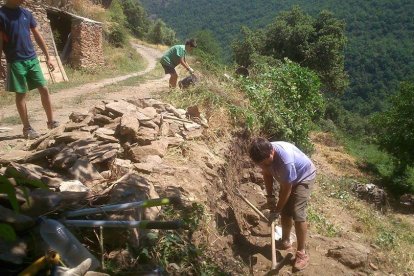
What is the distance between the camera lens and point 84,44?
14172 millimetres

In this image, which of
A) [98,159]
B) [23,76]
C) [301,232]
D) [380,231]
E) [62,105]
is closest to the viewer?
Result: [98,159]

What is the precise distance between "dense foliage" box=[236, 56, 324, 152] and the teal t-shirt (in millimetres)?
1379

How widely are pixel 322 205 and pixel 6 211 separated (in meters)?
6.49

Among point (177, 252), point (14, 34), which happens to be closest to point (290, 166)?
point (177, 252)

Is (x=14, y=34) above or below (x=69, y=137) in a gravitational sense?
above

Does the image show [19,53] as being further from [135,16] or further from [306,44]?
[135,16]

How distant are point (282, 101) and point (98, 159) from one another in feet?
17.0

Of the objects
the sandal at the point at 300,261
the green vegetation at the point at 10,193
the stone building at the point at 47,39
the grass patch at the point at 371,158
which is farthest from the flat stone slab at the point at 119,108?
the grass patch at the point at 371,158

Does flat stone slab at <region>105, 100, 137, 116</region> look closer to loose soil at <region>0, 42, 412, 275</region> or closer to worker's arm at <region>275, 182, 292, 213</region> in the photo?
loose soil at <region>0, 42, 412, 275</region>

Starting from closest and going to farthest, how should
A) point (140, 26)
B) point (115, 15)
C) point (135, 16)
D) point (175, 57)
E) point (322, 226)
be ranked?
point (322, 226) < point (175, 57) < point (115, 15) < point (135, 16) < point (140, 26)

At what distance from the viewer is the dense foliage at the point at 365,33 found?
146 feet

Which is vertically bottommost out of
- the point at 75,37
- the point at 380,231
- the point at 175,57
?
the point at 380,231

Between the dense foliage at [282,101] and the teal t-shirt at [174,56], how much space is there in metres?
1.38

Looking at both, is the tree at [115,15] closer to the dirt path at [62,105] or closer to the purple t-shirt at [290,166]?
the dirt path at [62,105]
